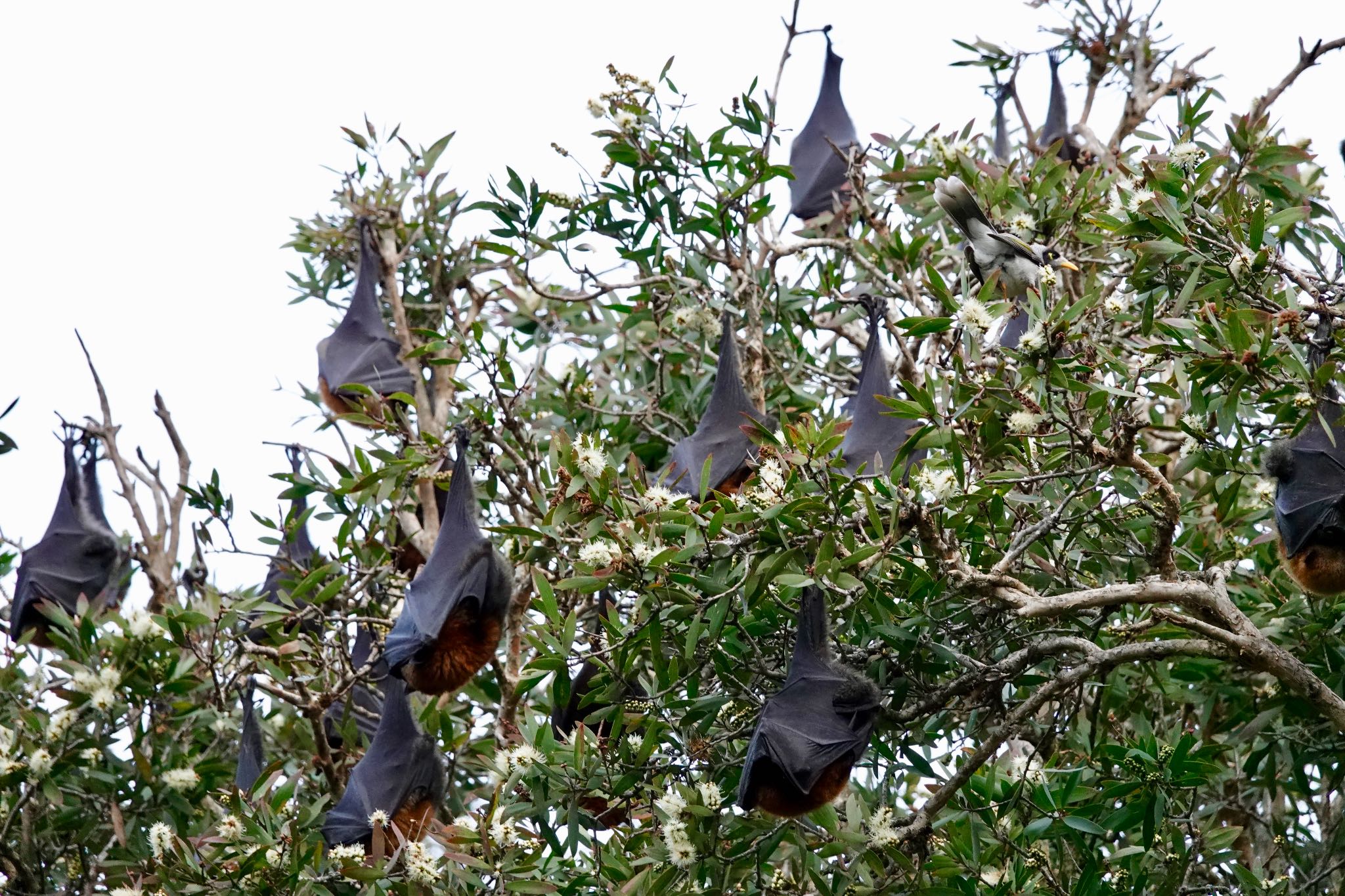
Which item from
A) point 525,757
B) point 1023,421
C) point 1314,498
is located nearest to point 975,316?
point 1023,421

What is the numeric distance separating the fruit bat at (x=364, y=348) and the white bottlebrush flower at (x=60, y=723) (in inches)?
92.0

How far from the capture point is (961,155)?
4.11m

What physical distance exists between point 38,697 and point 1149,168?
4291mm

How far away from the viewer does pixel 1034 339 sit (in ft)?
11.0

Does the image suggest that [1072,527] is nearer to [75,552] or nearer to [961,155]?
[961,155]

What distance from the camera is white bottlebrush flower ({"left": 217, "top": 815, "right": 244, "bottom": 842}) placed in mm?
4023

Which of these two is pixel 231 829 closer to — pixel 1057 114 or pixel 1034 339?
pixel 1034 339

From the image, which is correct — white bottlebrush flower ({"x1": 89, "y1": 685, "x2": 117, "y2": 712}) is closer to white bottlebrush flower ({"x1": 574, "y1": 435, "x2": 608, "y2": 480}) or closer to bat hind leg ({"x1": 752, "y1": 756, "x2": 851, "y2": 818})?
white bottlebrush flower ({"x1": 574, "y1": 435, "x2": 608, "y2": 480})

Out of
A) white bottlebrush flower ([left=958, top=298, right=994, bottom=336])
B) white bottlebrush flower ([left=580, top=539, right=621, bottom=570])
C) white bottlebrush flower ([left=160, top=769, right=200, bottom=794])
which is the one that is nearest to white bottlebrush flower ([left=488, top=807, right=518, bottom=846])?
white bottlebrush flower ([left=580, top=539, right=621, bottom=570])

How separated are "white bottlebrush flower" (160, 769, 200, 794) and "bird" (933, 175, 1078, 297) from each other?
3.26 meters

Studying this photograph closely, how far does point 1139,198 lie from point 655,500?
1583 mm

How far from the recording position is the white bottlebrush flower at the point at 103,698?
4.65 meters

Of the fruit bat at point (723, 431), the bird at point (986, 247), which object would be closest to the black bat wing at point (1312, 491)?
the bird at point (986, 247)

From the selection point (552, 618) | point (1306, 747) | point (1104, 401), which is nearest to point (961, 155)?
point (1104, 401)
